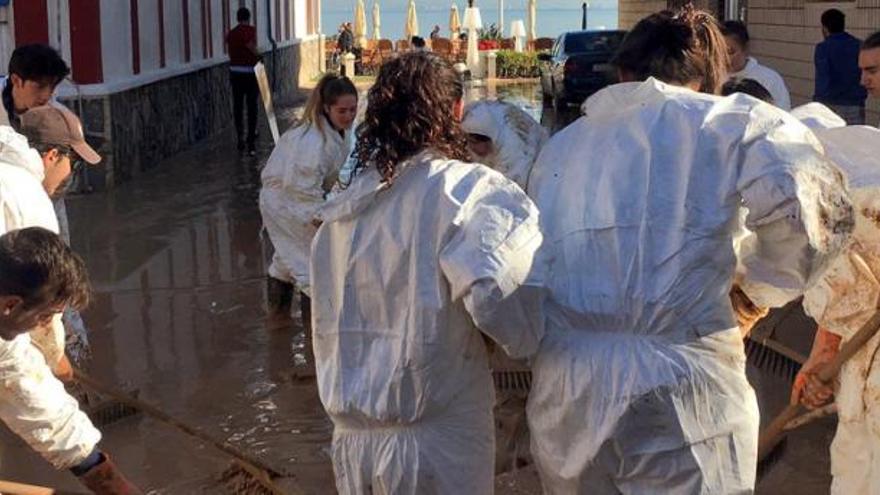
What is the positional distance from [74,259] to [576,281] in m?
1.17

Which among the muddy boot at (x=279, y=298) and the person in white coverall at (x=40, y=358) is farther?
the muddy boot at (x=279, y=298)

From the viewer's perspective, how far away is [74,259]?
337cm

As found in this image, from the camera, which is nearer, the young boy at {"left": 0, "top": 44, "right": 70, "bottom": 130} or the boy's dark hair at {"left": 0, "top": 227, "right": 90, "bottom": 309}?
the boy's dark hair at {"left": 0, "top": 227, "right": 90, "bottom": 309}

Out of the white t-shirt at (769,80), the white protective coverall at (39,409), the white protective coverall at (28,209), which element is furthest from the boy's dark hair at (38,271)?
the white t-shirt at (769,80)

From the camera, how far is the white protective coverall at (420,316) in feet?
11.0

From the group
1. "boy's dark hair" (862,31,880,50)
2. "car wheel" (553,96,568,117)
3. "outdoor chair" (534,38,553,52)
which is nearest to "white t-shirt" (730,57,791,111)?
"boy's dark hair" (862,31,880,50)

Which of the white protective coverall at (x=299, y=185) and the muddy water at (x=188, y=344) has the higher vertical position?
the white protective coverall at (x=299, y=185)

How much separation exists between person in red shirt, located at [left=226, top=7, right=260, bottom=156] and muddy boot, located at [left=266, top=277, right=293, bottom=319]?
10.5 m

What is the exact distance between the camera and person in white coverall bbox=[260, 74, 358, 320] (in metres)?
7.65

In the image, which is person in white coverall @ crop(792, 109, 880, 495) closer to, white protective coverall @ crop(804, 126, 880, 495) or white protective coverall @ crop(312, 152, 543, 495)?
white protective coverall @ crop(804, 126, 880, 495)

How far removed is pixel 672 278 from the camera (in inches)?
133

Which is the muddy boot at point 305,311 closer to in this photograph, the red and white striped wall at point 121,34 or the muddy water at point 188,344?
the muddy water at point 188,344

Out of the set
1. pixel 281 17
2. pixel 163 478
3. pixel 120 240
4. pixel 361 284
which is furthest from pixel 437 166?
pixel 281 17

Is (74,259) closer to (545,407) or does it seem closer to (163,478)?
(545,407)
